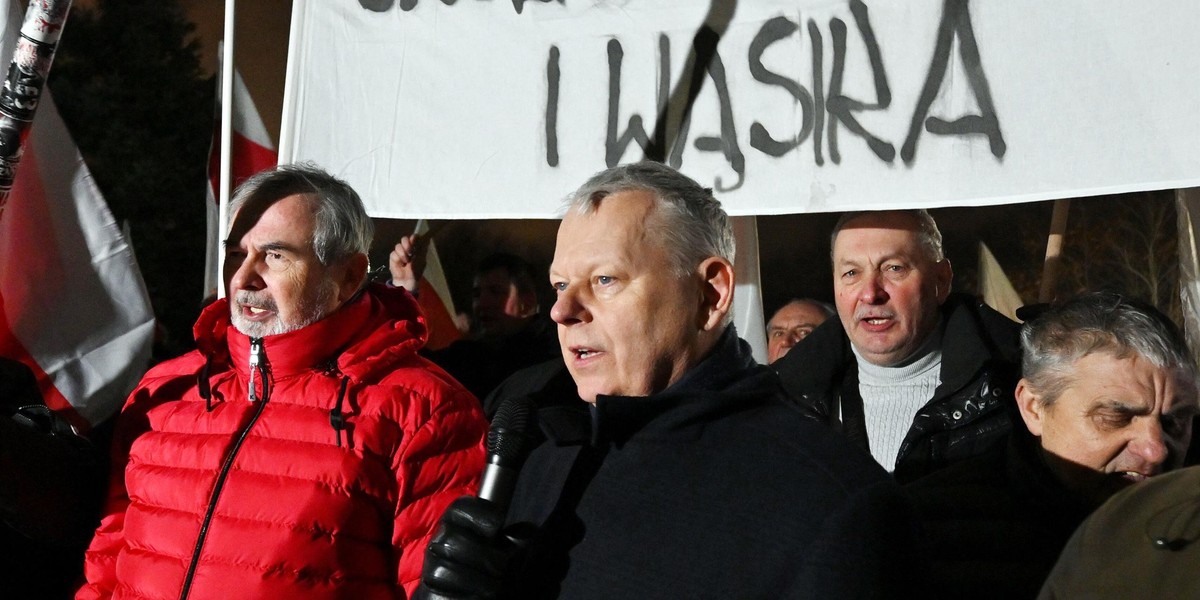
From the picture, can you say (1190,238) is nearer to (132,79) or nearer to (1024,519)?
(1024,519)

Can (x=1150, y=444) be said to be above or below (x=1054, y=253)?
below

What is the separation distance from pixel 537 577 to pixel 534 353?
8.05 ft

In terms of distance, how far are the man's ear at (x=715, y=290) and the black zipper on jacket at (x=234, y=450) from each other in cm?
92

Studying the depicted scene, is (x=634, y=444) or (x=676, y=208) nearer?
(x=634, y=444)

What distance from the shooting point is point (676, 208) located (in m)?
1.73

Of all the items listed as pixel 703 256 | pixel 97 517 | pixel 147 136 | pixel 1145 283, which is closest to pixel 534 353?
pixel 97 517

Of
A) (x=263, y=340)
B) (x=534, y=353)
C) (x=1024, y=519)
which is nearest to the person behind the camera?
(x=1024, y=519)

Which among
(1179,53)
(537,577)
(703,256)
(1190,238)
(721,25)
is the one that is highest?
(721,25)

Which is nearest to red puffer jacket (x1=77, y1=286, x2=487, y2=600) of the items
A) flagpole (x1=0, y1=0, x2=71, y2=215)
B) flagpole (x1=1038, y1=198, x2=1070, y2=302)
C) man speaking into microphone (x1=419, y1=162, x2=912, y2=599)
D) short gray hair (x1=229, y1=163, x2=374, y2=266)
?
short gray hair (x1=229, y1=163, x2=374, y2=266)

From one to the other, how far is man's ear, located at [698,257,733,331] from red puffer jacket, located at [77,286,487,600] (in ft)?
1.98

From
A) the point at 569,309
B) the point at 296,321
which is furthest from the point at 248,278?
the point at 569,309

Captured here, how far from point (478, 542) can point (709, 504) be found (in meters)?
0.28

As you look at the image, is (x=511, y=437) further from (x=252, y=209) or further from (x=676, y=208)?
(x=252, y=209)

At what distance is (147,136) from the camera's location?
951cm
